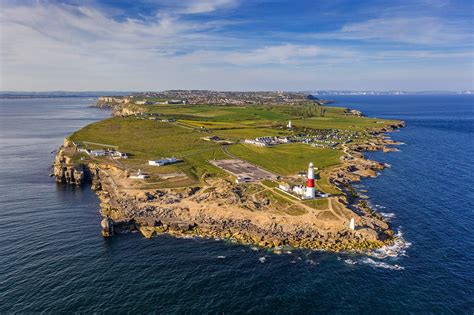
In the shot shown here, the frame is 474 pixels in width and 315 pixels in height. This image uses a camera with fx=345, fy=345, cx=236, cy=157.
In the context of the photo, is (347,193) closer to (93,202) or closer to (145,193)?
(145,193)

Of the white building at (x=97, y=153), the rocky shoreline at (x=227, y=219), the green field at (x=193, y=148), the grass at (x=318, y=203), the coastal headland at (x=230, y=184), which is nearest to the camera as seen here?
the rocky shoreline at (x=227, y=219)

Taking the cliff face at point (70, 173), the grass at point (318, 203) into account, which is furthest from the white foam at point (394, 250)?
the cliff face at point (70, 173)

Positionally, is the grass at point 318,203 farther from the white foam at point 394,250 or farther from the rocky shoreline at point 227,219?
the white foam at point 394,250

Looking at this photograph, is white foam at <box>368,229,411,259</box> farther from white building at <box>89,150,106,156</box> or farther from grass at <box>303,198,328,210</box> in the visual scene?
white building at <box>89,150,106,156</box>

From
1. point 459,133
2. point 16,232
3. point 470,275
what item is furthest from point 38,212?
point 459,133

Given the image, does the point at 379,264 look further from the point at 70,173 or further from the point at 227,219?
the point at 70,173

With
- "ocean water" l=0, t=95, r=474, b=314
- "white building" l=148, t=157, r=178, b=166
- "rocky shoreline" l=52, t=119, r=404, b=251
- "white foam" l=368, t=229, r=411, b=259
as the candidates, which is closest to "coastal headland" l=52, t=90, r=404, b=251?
"rocky shoreline" l=52, t=119, r=404, b=251
